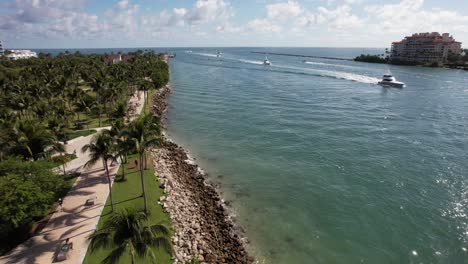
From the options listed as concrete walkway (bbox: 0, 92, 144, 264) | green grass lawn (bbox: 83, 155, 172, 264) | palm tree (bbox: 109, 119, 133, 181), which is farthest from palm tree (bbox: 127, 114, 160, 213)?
concrete walkway (bbox: 0, 92, 144, 264)

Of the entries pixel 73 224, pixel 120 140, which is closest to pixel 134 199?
pixel 73 224

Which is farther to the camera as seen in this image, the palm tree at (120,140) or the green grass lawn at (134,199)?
the palm tree at (120,140)

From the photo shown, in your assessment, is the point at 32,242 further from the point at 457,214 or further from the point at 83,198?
the point at 457,214

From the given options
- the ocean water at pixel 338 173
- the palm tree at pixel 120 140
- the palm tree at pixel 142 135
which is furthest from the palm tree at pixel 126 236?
the ocean water at pixel 338 173

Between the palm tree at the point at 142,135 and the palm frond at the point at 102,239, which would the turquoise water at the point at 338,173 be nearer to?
the palm tree at the point at 142,135

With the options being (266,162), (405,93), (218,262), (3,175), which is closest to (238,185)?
(266,162)

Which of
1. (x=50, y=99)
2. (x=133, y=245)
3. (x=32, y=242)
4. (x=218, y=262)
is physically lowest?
(x=218, y=262)
